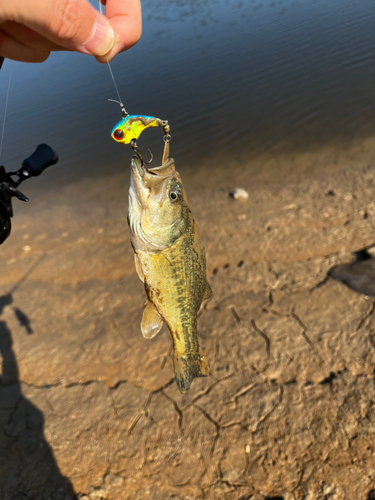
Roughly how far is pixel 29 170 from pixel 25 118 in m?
10.5

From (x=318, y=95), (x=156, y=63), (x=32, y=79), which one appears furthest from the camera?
(x=32, y=79)

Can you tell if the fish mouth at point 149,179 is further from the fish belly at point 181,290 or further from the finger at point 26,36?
the finger at point 26,36

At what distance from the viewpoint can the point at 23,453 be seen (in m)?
3.69

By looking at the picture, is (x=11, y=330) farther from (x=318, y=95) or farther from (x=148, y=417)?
(x=318, y=95)

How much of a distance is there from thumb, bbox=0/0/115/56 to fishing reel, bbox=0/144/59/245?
5.55 feet

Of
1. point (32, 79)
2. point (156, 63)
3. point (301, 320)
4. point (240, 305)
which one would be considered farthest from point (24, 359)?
point (32, 79)

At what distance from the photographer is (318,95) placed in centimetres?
978

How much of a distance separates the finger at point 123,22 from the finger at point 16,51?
758mm

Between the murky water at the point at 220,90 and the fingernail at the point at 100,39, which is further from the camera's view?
the murky water at the point at 220,90

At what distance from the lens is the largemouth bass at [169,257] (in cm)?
216

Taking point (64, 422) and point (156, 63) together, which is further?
point (156, 63)

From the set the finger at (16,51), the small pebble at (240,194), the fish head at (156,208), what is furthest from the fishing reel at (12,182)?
the small pebble at (240,194)

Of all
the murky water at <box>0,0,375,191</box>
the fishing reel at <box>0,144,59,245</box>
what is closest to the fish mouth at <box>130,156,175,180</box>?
the fishing reel at <box>0,144,59,245</box>

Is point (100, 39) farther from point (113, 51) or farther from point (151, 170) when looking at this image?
point (151, 170)
